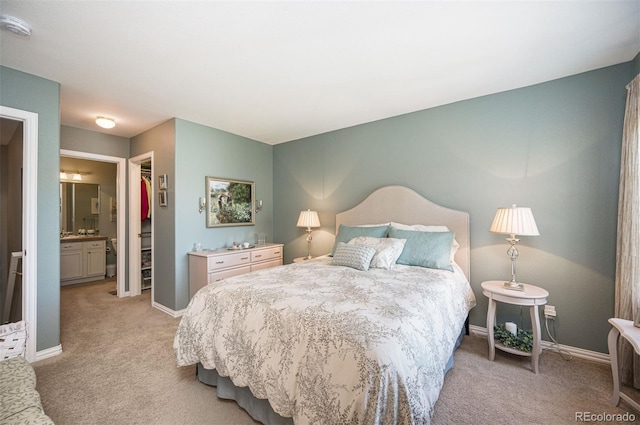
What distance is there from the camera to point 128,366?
2.29 meters

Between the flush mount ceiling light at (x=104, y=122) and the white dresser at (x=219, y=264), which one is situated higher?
the flush mount ceiling light at (x=104, y=122)

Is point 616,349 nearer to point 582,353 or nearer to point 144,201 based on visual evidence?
point 582,353

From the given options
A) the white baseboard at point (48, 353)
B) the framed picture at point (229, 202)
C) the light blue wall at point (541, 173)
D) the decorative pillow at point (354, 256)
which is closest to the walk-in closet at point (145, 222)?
the framed picture at point (229, 202)

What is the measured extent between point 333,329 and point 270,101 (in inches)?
103

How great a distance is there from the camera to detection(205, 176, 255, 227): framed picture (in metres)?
3.90

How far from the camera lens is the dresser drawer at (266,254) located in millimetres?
3962

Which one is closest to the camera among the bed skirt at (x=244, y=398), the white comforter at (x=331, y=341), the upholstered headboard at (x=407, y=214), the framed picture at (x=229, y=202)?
the white comforter at (x=331, y=341)

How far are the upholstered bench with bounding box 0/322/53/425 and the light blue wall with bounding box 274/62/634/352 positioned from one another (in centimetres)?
340

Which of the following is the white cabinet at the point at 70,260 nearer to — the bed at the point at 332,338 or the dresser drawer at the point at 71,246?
the dresser drawer at the point at 71,246

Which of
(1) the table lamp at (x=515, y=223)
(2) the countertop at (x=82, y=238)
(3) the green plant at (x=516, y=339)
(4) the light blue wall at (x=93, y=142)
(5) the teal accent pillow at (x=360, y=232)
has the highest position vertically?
(4) the light blue wall at (x=93, y=142)

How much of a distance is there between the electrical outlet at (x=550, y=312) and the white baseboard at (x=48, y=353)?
15.3ft

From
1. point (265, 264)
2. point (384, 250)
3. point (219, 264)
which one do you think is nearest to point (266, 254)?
point (265, 264)

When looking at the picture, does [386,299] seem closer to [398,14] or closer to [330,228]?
[398,14]

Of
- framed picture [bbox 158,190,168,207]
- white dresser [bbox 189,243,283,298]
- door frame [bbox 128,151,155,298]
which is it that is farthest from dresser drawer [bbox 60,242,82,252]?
white dresser [bbox 189,243,283,298]
